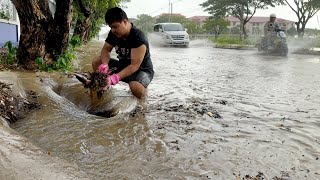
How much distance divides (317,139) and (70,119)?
2.35 metres

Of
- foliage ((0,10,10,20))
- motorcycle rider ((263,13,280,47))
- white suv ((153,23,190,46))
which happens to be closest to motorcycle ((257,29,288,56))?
motorcycle rider ((263,13,280,47))

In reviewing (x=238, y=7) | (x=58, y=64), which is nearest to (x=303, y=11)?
(x=238, y=7)

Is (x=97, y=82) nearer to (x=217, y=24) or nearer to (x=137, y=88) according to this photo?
(x=137, y=88)

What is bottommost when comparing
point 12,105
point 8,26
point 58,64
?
point 12,105

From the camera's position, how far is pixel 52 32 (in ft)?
19.9

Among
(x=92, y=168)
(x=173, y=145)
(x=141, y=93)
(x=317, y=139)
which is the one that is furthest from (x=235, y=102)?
(x=92, y=168)

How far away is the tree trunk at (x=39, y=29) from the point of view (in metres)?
5.65

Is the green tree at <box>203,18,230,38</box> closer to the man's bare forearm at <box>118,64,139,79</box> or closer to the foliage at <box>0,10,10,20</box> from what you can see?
the foliage at <box>0,10,10,20</box>

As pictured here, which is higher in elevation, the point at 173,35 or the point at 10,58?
the point at 173,35

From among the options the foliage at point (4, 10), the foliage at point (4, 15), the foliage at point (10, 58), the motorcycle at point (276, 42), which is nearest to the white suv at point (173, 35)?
the motorcycle at point (276, 42)

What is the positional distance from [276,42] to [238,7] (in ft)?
73.9

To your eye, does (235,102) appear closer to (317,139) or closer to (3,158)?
(317,139)

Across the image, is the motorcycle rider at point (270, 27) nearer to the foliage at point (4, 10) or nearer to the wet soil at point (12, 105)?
the foliage at point (4, 10)

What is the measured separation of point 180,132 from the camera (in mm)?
3211
